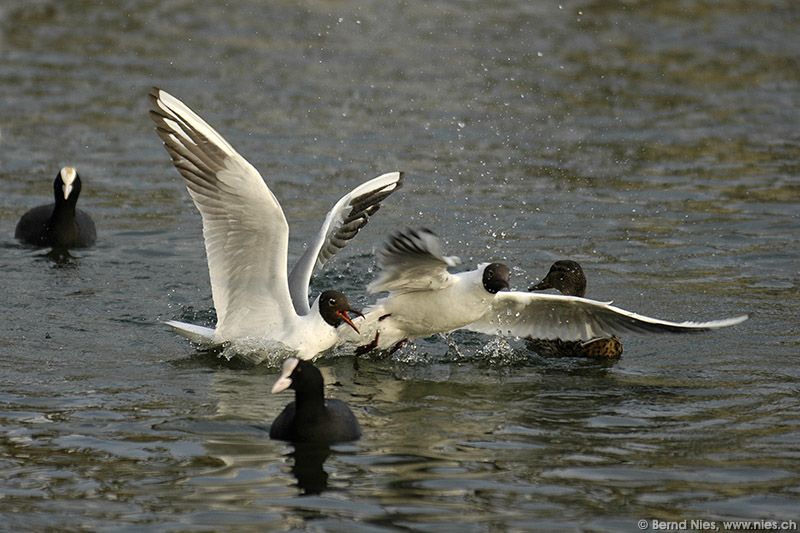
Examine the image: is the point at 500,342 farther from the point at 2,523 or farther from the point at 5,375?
the point at 2,523

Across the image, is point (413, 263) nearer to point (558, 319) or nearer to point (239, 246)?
point (239, 246)

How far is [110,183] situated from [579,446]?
349 inches

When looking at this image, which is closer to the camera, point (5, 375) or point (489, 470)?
point (489, 470)

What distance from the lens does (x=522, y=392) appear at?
31.9 ft

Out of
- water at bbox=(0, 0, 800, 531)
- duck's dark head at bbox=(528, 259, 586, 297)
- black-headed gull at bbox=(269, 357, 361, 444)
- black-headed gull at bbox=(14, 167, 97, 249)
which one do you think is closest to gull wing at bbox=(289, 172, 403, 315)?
water at bbox=(0, 0, 800, 531)

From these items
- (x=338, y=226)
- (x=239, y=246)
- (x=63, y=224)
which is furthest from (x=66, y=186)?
(x=239, y=246)

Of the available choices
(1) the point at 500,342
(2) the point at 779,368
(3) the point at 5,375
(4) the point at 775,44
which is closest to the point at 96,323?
(3) the point at 5,375

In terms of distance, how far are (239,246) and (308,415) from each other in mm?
Result: 2201

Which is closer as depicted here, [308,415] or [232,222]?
[308,415]

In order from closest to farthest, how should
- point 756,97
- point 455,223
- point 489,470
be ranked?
point 489,470 → point 455,223 → point 756,97

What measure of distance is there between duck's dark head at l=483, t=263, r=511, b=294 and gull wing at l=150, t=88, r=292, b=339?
138 cm

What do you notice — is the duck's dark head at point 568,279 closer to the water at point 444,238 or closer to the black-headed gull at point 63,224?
the water at point 444,238

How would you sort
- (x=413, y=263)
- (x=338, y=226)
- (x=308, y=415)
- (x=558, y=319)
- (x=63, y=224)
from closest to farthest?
1. (x=308, y=415)
2. (x=413, y=263)
3. (x=558, y=319)
4. (x=338, y=226)
5. (x=63, y=224)

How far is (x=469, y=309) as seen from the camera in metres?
10.0
